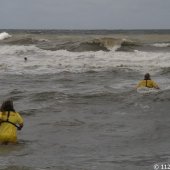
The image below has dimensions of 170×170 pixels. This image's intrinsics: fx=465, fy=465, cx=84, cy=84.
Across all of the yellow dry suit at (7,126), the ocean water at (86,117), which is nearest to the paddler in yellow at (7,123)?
the yellow dry suit at (7,126)

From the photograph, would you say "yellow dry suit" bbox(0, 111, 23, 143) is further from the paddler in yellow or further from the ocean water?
the ocean water

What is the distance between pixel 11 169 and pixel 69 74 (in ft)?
57.5

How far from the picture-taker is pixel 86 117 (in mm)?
14023

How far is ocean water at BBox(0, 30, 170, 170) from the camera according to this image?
9383mm

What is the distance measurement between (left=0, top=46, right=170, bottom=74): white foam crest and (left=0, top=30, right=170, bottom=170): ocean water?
0.12 m

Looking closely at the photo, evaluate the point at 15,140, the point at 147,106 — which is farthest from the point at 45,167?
the point at 147,106

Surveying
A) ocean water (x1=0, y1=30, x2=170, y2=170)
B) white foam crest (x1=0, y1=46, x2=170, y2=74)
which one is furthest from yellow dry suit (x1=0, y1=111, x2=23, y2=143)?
white foam crest (x1=0, y1=46, x2=170, y2=74)

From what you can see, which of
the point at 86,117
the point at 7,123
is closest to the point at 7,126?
the point at 7,123

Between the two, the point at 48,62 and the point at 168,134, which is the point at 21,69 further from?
the point at 168,134

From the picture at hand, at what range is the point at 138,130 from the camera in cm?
1220

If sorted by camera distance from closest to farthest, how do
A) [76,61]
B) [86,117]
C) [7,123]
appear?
[7,123], [86,117], [76,61]

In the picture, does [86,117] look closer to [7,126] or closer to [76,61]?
[7,126]

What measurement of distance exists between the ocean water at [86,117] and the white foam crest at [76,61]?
123mm

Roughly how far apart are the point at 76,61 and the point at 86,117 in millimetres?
20044
